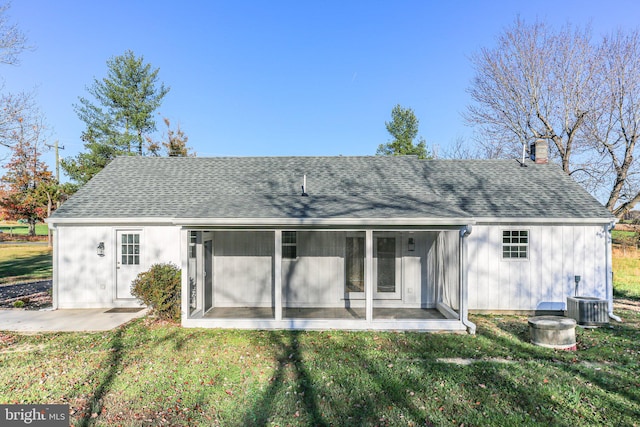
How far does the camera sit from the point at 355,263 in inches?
376

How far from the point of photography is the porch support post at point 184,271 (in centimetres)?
764

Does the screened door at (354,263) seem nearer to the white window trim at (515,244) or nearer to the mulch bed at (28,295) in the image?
the white window trim at (515,244)

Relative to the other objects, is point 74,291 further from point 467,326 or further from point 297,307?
point 467,326

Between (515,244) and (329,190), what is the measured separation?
216 inches

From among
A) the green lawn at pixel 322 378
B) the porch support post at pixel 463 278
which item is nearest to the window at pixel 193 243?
the green lawn at pixel 322 378

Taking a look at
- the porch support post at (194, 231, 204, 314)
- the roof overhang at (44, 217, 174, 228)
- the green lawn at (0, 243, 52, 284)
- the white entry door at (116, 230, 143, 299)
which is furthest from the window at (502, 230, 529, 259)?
the green lawn at (0, 243, 52, 284)

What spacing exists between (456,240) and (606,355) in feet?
11.6

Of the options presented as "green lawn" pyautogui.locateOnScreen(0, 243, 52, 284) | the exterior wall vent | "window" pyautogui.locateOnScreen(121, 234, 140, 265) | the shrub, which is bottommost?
"green lawn" pyautogui.locateOnScreen(0, 243, 52, 284)

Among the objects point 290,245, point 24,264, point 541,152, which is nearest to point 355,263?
point 290,245

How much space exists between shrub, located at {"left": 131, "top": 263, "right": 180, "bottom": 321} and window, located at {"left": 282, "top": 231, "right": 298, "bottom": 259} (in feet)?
9.22

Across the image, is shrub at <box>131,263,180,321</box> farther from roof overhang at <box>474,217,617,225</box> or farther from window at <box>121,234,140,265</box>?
roof overhang at <box>474,217,617,225</box>

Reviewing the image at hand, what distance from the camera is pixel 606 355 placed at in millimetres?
6293

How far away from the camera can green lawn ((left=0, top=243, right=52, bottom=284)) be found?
1548cm

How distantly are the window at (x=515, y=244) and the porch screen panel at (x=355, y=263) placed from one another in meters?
3.89
